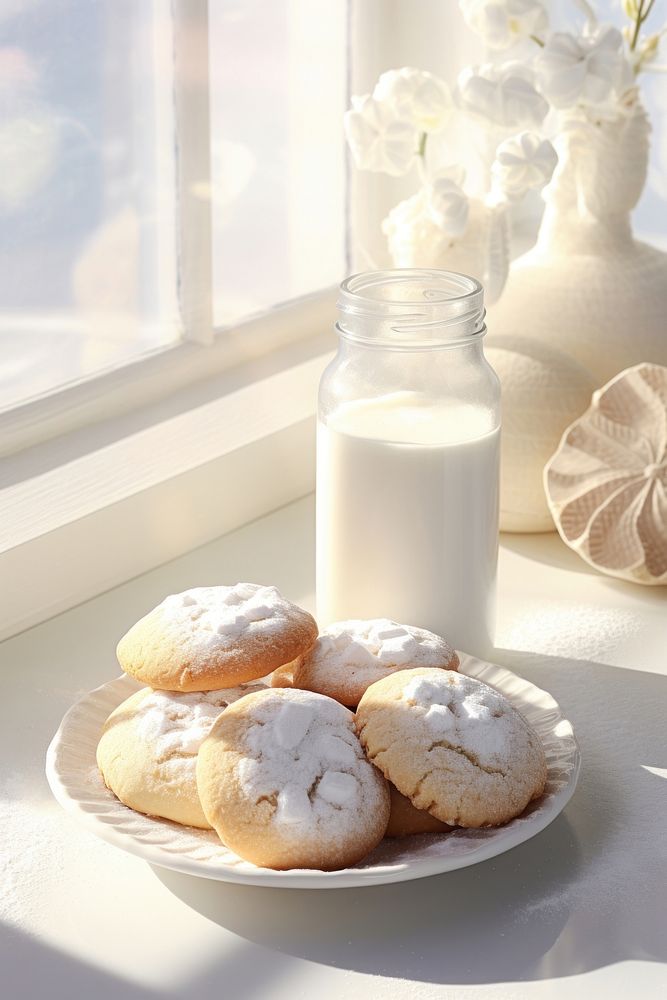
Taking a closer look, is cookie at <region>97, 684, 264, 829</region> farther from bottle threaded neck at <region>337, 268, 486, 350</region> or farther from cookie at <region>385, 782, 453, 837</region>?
bottle threaded neck at <region>337, 268, 486, 350</region>

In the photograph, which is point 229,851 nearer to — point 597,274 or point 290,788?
point 290,788

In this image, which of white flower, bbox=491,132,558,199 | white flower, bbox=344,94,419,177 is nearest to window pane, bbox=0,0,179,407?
white flower, bbox=344,94,419,177

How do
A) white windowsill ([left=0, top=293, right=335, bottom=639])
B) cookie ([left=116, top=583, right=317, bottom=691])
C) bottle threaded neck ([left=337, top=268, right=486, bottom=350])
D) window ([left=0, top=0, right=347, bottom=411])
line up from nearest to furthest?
cookie ([left=116, top=583, right=317, bottom=691]), bottle threaded neck ([left=337, top=268, right=486, bottom=350]), white windowsill ([left=0, top=293, right=335, bottom=639]), window ([left=0, top=0, right=347, bottom=411])

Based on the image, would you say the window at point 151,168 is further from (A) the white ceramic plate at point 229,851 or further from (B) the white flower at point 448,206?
(A) the white ceramic plate at point 229,851

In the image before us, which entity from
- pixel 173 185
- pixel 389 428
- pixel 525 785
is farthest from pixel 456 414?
pixel 173 185

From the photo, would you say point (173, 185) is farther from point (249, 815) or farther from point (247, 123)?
point (249, 815)

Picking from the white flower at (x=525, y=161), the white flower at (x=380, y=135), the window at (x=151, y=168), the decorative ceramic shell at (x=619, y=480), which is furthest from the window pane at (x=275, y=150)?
the decorative ceramic shell at (x=619, y=480)

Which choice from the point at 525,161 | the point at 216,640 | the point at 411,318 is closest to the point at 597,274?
the point at 525,161

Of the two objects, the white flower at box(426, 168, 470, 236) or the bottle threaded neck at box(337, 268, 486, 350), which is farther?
the white flower at box(426, 168, 470, 236)
